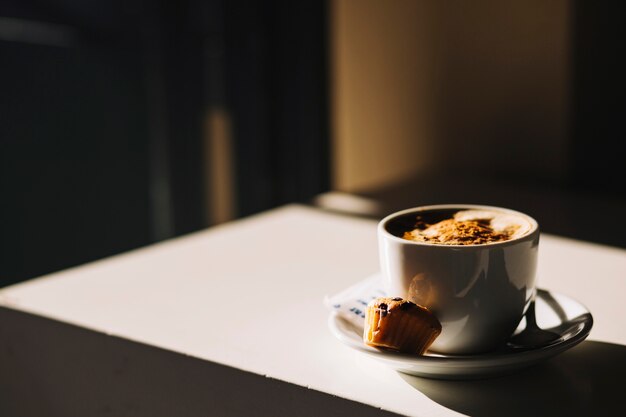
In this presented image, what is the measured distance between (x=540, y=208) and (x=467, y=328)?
0.58 m

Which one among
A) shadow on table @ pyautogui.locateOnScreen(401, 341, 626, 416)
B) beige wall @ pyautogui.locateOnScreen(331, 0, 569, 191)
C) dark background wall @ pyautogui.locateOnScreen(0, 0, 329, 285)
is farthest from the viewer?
dark background wall @ pyautogui.locateOnScreen(0, 0, 329, 285)

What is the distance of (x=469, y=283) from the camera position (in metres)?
0.42

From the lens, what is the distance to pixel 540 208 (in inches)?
38.0

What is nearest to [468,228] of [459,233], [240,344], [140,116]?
[459,233]

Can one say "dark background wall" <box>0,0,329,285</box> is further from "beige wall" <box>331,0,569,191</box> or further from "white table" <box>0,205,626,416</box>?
"white table" <box>0,205,626,416</box>

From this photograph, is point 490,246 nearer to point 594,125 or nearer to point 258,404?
point 258,404

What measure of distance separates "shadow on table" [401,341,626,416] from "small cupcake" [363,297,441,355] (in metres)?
0.03

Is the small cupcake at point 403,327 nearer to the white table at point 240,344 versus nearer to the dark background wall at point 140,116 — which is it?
the white table at point 240,344

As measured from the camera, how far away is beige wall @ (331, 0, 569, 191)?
1139mm

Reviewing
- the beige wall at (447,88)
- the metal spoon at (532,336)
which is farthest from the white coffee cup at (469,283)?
the beige wall at (447,88)

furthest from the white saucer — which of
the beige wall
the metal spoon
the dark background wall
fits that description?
→ the dark background wall

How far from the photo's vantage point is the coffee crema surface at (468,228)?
44cm

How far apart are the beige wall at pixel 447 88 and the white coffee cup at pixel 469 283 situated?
664 mm

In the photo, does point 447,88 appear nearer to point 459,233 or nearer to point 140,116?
point 140,116
